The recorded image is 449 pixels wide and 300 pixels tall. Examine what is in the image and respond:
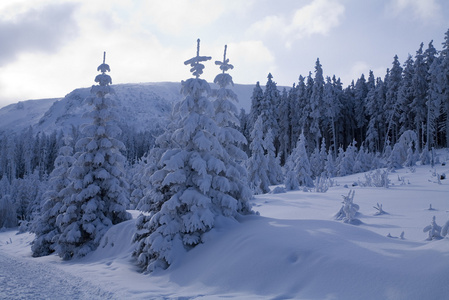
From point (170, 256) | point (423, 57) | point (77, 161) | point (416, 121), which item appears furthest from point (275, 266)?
point (423, 57)

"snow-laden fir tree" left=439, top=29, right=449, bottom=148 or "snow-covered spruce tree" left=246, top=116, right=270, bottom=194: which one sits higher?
"snow-laden fir tree" left=439, top=29, right=449, bottom=148

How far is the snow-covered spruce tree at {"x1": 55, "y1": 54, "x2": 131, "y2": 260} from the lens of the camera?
17.2 meters

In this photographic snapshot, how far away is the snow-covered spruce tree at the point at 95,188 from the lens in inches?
678

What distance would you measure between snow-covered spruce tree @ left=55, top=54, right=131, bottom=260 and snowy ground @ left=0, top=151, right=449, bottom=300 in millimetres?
4880

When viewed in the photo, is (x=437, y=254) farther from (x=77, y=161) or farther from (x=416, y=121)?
(x=416, y=121)

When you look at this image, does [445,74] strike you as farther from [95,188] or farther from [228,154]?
[95,188]

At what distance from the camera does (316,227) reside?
9.60m

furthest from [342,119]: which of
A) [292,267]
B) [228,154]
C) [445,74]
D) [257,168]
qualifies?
[292,267]

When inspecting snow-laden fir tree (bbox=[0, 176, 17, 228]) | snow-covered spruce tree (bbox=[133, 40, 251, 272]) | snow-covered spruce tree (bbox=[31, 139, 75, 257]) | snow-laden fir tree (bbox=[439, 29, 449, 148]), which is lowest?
snow-laden fir tree (bbox=[0, 176, 17, 228])

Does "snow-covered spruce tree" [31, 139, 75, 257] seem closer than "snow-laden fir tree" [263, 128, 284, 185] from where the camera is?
Yes

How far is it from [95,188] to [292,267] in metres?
13.0

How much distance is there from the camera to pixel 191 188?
11594 mm

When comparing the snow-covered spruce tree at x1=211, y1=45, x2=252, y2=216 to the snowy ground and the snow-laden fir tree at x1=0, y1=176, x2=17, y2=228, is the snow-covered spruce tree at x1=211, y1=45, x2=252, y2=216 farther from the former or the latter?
the snow-laden fir tree at x1=0, y1=176, x2=17, y2=228

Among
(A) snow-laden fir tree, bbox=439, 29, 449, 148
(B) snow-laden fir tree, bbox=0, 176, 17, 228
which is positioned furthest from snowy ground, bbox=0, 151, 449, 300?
(B) snow-laden fir tree, bbox=0, 176, 17, 228
